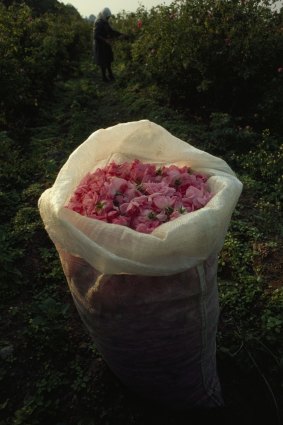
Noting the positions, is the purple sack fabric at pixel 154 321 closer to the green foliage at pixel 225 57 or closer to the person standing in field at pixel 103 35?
the green foliage at pixel 225 57

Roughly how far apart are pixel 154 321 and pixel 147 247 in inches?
15.1

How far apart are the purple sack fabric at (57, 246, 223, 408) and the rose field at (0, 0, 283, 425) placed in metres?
0.25

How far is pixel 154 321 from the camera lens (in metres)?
1.63

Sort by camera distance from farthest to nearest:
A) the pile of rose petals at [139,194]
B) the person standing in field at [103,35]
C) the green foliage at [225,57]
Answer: the person standing in field at [103,35] < the green foliage at [225,57] < the pile of rose petals at [139,194]

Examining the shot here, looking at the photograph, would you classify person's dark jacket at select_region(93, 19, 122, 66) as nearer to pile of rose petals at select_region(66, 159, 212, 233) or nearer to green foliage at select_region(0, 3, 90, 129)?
green foliage at select_region(0, 3, 90, 129)

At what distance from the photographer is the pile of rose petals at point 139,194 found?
63.8 inches

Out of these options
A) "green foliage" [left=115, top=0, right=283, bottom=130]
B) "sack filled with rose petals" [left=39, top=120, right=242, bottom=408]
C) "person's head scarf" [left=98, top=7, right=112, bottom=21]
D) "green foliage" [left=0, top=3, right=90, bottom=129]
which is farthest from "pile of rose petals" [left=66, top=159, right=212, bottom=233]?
"person's head scarf" [left=98, top=7, right=112, bottom=21]

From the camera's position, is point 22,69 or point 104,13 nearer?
point 22,69

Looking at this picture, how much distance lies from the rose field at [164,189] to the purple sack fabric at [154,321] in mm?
246

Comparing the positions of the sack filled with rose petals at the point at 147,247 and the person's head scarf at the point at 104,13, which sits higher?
the person's head scarf at the point at 104,13

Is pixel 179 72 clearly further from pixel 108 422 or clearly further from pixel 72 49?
pixel 72 49

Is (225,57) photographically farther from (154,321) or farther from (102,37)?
(154,321)

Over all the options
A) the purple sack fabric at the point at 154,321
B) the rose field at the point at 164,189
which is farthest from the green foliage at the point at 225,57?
the purple sack fabric at the point at 154,321

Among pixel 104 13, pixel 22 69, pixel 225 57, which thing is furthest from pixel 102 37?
pixel 225 57
